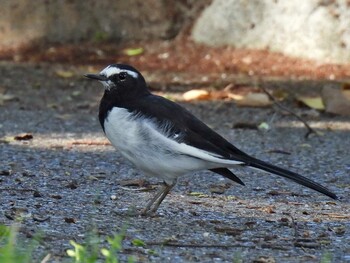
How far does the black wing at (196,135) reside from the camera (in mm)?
5340

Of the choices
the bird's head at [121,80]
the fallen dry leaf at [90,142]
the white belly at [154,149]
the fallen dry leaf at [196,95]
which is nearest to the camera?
the white belly at [154,149]

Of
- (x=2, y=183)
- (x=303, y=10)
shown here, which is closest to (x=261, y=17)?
(x=303, y=10)

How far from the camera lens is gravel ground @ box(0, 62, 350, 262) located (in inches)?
191

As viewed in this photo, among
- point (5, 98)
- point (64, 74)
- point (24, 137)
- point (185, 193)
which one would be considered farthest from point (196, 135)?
point (64, 74)

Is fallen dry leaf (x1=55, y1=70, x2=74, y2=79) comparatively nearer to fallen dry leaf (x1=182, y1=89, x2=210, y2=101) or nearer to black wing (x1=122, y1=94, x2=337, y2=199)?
fallen dry leaf (x1=182, y1=89, x2=210, y2=101)

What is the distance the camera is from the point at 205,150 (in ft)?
17.5

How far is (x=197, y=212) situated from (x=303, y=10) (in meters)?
Answer: 6.37

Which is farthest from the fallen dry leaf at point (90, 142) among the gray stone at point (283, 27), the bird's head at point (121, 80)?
the gray stone at point (283, 27)

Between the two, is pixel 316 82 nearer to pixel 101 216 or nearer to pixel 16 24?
pixel 16 24

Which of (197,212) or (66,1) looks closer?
(197,212)

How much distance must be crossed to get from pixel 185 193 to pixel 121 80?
1017 mm

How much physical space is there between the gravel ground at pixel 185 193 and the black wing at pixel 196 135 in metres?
0.30

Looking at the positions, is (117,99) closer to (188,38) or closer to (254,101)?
(254,101)

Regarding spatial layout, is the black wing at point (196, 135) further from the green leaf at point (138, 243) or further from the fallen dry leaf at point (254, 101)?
the fallen dry leaf at point (254, 101)
